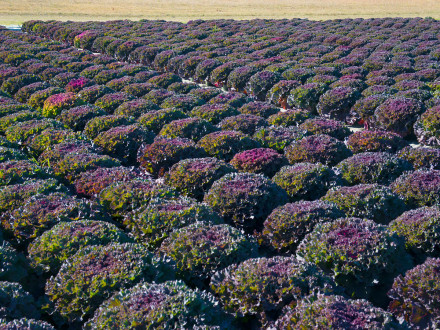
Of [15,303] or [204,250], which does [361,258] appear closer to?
[204,250]

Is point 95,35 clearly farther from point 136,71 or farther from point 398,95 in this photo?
point 398,95

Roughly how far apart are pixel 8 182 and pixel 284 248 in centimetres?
575

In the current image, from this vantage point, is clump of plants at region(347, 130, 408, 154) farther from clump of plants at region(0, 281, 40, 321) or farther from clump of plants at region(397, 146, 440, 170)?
clump of plants at region(0, 281, 40, 321)

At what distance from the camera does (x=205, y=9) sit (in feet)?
208

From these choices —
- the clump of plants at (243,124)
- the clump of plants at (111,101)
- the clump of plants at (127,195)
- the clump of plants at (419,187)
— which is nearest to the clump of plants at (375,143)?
the clump of plants at (419,187)

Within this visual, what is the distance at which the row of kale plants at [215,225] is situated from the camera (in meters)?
5.44

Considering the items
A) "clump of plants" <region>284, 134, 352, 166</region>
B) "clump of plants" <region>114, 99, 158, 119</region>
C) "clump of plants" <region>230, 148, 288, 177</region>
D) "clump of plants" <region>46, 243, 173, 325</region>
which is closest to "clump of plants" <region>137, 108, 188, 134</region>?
"clump of plants" <region>114, 99, 158, 119</region>

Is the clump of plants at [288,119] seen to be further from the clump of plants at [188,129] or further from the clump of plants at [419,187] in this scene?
the clump of plants at [419,187]

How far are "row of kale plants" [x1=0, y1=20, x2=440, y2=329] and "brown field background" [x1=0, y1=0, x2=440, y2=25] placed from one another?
44363 mm

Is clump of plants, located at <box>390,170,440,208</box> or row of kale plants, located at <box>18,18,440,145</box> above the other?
row of kale plants, located at <box>18,18,440,145</box>

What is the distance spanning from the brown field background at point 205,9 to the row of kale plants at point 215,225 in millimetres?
44363

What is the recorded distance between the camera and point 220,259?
6.27 metres

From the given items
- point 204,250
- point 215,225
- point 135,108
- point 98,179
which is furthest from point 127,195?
point 135,108

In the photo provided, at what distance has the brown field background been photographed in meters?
54.4
